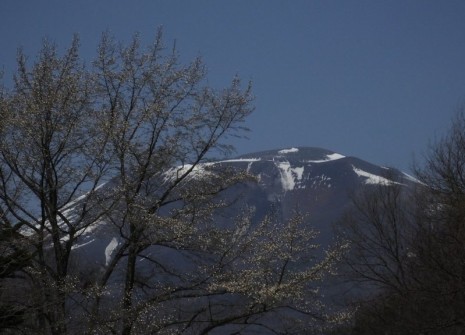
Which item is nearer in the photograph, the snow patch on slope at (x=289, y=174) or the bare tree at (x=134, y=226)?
the bare tree at (x=134, y=226)

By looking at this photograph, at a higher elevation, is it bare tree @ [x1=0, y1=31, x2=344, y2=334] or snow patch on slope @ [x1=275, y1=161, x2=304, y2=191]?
snow patch on slope @ [x1=275, y1=161, x2=304, y2=191]

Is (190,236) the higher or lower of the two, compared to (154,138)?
lower

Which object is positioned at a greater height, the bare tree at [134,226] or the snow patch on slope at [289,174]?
the snow patch on slope at [289,174]

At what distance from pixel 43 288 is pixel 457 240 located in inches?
390

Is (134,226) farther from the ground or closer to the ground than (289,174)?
closer to the ground

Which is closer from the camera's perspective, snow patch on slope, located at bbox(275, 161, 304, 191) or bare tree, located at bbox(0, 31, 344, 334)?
bare tree, located at bbox(0, 31, 344, 334)

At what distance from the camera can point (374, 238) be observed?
3069 cm

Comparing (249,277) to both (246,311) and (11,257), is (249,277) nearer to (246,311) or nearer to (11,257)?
(246,311)

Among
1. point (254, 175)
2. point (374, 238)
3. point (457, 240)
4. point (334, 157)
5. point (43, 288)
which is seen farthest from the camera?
point (334, 157)

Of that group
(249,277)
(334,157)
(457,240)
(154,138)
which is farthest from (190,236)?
(334,157)

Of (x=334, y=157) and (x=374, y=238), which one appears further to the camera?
(x=334, y=157)

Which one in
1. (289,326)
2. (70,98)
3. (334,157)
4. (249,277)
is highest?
(334,157)

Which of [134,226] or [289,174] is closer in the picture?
[134,226]

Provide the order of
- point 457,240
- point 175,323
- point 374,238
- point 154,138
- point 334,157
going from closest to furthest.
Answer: point 175,323 → point 154,138 → point 457,240 → point 374,238 → point 334,157
